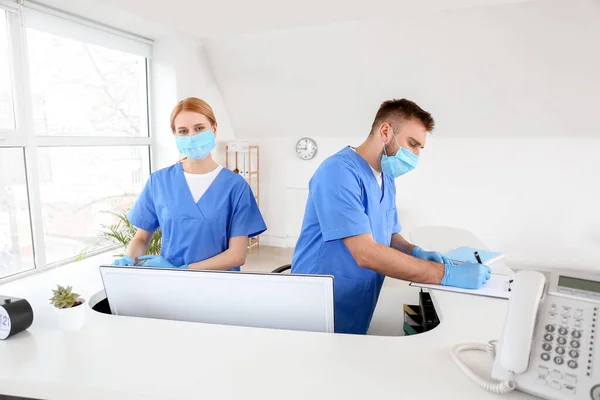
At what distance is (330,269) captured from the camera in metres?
1.44

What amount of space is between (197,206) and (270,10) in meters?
2.13

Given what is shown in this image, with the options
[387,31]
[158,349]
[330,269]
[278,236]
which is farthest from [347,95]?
[158,349]

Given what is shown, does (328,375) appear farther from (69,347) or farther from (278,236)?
(278,236)

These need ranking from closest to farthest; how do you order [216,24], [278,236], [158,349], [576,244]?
[158,349] → [216,24] → [576,244] → [278,236]

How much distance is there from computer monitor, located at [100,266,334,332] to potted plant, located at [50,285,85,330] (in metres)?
0.13

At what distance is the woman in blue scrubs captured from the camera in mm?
1611

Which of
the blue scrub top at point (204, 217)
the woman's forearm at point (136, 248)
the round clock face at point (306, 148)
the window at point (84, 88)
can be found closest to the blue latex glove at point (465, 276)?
the blue scrub top at point (204, 217)

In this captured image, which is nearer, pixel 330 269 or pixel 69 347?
pixel 69 347

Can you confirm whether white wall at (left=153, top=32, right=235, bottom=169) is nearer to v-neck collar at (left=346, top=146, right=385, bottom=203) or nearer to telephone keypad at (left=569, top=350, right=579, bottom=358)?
v-neck collar at (left=346, top=146, right=385, bottom=203)

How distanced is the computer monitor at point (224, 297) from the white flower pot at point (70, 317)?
13 cm

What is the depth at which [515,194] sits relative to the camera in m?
4.14

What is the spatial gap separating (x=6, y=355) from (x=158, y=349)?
0.36m

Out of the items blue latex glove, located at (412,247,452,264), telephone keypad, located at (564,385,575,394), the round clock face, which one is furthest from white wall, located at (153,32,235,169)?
telephone keypad, located at (564,385,575,394)

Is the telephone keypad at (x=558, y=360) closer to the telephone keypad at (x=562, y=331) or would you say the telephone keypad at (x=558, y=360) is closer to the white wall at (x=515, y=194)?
the telephone keypad at (x=562, y=331)
